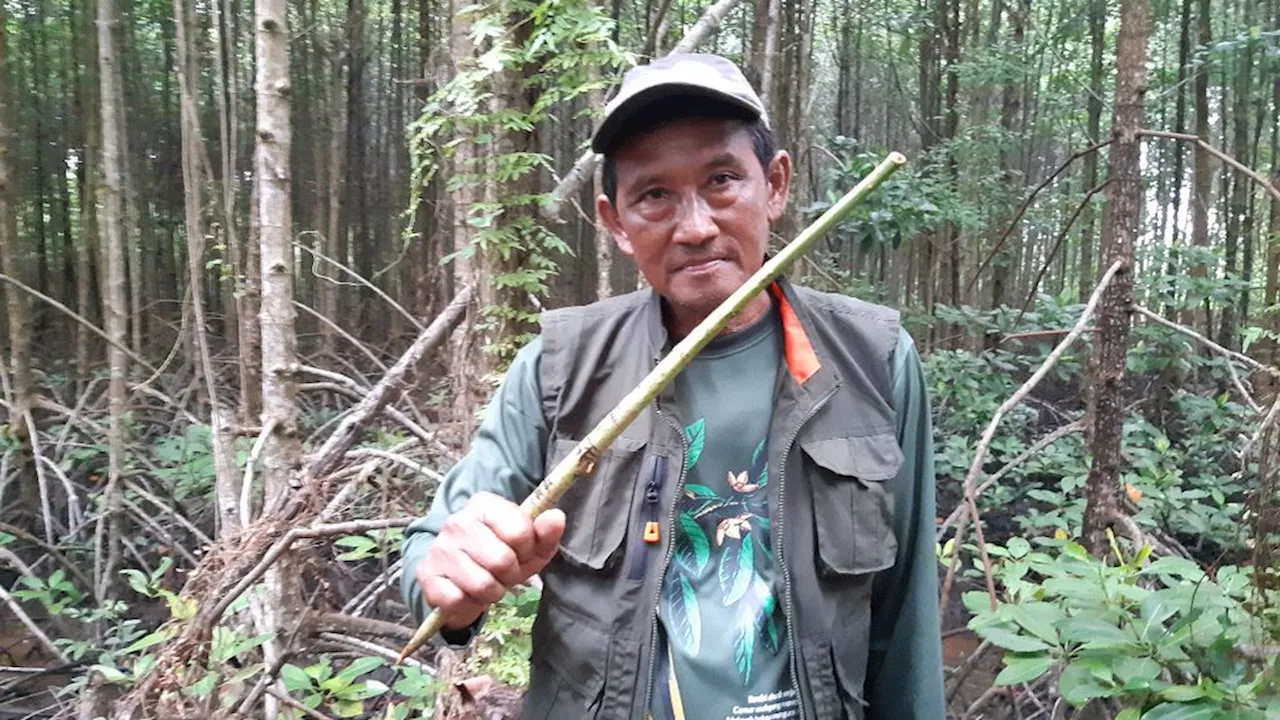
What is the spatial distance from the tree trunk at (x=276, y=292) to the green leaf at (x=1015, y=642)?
206 cm

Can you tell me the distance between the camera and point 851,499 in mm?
1151

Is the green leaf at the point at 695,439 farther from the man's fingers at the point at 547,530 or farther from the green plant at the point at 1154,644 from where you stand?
the green plant at the point at 1154,644

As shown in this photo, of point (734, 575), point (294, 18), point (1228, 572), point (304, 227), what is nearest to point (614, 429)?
point (734, 575)

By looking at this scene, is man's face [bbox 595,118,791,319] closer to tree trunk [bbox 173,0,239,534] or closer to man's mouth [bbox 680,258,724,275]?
man's mouth [bbox 680,258,724,275]

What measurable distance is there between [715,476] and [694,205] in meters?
0.39

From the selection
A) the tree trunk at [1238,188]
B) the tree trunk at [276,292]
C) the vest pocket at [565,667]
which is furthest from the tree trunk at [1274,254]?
the tree trunk at [276,292]

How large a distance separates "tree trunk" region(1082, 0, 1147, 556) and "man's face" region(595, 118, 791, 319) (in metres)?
2.15

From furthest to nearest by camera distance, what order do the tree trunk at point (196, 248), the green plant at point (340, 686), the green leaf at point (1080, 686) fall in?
the tree trunk at point (196, 248) → the green plant at point (340, 686) → the green leaf at point (1080, 686)

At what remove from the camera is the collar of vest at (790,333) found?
1186mm

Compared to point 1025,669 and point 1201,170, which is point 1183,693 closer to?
point 1025,669

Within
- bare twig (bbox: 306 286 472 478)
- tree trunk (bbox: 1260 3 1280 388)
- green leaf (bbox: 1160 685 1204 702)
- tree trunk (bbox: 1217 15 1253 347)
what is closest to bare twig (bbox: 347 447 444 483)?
bare twig (bbox: 306 286 472 478)

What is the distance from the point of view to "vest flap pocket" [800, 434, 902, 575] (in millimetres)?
1139

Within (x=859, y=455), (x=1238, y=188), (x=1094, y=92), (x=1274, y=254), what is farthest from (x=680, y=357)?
(x=1238, y=188)

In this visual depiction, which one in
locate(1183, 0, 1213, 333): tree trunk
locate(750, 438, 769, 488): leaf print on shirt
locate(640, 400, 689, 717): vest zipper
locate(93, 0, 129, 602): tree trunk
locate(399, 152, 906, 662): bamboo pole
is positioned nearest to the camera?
locate(399, 152, 906, 662): bamboo pole
